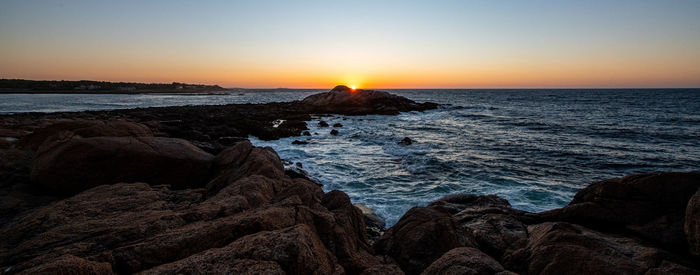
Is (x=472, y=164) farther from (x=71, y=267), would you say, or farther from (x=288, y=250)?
(x=71, y=267)

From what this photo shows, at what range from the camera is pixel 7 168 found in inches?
303

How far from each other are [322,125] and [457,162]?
61.8ft

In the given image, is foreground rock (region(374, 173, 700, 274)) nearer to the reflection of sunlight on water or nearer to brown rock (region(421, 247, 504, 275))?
brown rock (region(421, 247, 504, 275))

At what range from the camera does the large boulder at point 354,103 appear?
52.5 meters

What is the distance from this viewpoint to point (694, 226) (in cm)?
425

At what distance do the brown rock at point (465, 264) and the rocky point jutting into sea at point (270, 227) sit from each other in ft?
0.08

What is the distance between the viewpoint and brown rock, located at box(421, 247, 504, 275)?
407 cm

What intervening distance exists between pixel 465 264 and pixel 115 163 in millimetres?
8835

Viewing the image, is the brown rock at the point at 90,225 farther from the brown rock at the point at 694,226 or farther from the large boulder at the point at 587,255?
the brown rock at the point at 694,226

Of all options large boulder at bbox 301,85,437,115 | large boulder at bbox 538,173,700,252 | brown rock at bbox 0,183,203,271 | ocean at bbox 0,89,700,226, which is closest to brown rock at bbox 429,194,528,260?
large boulder at bbox 538,173,700,252

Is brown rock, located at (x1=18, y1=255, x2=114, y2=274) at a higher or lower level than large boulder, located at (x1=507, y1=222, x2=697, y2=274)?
higher

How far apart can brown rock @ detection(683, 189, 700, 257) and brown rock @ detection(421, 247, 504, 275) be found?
281 centimetres

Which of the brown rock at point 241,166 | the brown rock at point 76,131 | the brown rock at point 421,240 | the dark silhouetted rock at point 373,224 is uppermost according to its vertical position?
the brown rock at point 76,131

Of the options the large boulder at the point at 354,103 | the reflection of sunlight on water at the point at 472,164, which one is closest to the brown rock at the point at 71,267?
the reflection of sunlight on water at the point at 472,164
